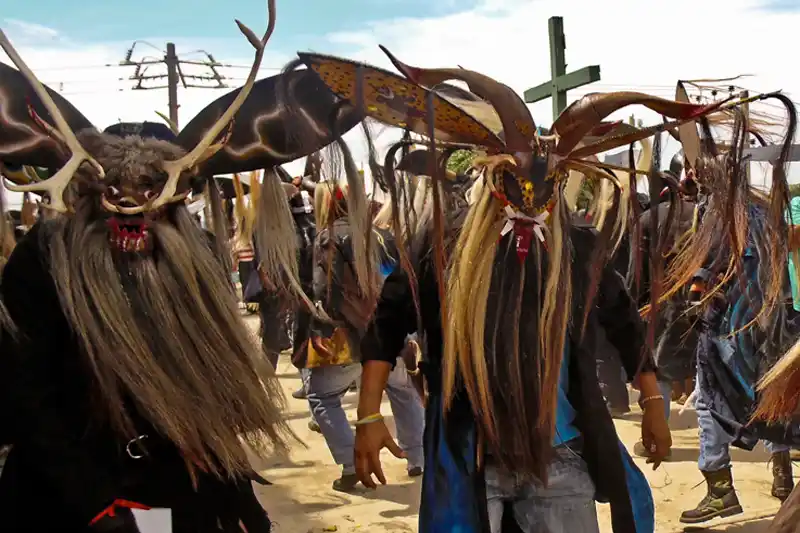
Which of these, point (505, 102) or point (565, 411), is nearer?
point (505, 102)

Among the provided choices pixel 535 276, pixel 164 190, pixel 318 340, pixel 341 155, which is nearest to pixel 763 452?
pixel 318 340

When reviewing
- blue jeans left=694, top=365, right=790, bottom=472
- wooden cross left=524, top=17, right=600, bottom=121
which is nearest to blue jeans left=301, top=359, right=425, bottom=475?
blue jeans left=694, top=365, right=790, bottom=472

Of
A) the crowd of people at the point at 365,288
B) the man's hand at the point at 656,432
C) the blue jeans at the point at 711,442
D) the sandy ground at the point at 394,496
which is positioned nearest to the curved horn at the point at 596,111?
the crowd of people at the point at 365,288

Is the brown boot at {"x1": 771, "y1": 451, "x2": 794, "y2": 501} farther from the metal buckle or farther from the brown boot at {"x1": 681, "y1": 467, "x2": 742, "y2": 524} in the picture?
the metal buckle

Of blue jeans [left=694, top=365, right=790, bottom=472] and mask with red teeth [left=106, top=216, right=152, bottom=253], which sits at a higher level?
mask with red teeth [left=106, top=216, right=152, bottom=253]

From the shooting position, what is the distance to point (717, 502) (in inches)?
153

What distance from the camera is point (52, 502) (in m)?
2.01

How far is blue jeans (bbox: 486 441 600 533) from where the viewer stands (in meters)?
2.28

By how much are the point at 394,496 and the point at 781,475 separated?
2001 mm

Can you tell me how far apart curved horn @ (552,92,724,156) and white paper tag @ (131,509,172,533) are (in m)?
1.40

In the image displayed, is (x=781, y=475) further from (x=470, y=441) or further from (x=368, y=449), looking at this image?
(x=368, y=449)

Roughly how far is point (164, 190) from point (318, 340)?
2.36 m

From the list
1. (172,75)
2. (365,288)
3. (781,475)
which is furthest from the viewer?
(172,75)

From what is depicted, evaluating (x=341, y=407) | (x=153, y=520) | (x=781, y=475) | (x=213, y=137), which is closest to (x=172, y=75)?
(x=341, y=407)
